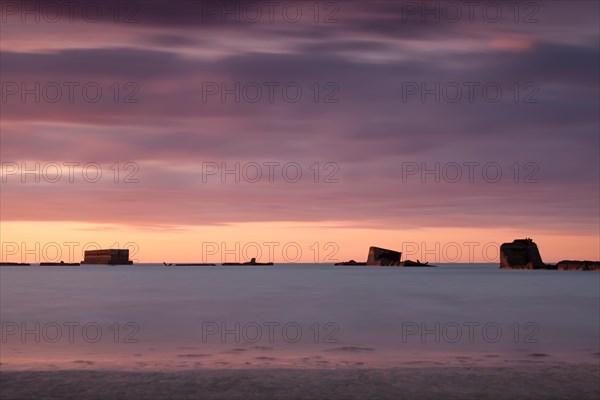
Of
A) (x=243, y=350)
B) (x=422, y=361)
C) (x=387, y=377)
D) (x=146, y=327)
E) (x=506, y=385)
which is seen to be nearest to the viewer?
(x=506, y=385)

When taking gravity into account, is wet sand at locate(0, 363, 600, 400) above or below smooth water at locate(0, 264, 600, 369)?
above

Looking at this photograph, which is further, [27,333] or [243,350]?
[27,333]

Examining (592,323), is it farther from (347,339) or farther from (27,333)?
(27,333)

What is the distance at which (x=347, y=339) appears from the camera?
38.3m

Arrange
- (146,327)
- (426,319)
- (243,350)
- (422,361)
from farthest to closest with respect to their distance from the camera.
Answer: (426,319) < (146,327) < (243,350) < (422,361)

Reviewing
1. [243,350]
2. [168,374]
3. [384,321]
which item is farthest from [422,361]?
[384,321]

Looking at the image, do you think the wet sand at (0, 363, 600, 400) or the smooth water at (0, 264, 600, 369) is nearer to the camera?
the wet sand at (0, 363, 600, 400)

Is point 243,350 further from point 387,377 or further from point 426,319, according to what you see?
point 426,319

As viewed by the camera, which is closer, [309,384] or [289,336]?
[309,384]

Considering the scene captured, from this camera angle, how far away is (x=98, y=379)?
20547 millimetres

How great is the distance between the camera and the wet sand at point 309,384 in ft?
59.1

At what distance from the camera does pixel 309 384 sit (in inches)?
780

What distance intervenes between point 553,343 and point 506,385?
18608 mm

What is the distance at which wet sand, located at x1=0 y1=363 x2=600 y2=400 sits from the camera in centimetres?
1800
